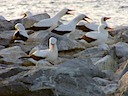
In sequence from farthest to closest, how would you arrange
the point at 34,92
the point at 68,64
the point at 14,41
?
1. the point at 14,41
2. the point at 68,64
3. the point at 34,92

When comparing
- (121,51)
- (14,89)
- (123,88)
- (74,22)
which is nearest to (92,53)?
(121,51)

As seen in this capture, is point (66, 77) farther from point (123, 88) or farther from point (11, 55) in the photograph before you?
point (11, 55)

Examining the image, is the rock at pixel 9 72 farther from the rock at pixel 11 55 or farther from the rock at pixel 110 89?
the rock at pixel 11 55

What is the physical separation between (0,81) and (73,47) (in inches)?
146

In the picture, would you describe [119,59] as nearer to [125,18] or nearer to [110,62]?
[110,62]

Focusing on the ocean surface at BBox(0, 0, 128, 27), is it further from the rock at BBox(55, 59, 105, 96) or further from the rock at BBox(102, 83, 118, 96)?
the rock at BBox(55, 59, 105, 96)

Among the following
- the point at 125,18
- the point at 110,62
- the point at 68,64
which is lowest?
the point at 125,18

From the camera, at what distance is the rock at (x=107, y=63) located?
8.55 meters

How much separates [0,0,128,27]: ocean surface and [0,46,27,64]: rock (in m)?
7.84

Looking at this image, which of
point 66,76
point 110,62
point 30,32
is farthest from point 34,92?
point 30,32

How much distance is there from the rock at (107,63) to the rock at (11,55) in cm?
134

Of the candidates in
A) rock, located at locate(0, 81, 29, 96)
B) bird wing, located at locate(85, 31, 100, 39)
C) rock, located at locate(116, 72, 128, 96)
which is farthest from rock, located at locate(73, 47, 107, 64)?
rock, located at locate(0, 81, 29, 96)

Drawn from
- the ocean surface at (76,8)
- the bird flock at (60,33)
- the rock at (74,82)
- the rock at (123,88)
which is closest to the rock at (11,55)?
the bird flock at (60,33)

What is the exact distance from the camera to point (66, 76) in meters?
6.24
